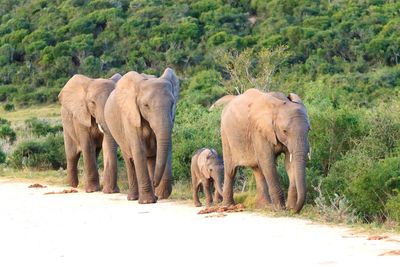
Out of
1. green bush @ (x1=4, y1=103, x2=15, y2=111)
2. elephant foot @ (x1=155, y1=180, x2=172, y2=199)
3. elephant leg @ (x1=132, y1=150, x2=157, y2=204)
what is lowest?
green bush @ (x1=4, y1=103, x2=15, y2=111)

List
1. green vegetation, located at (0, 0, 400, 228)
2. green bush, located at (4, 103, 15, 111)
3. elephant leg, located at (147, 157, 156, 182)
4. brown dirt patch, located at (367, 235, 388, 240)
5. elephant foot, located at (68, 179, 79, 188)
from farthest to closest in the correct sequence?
green bush, located at (4, 103, 15, 111) < green vegetation, located at (0, 0, 400, 228) < elephant foot, located at (68, 179, 79, 188) < elephant leg, located at (147, 157, 156, 182) < brown dirt patch, located at (367, 235, 388, 240)

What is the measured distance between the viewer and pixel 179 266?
857cm

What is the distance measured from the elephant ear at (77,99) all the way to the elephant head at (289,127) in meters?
5.65

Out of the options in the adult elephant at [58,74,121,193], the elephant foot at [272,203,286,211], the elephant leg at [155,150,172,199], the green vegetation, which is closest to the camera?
the elephant foot at [272,203,286,211]

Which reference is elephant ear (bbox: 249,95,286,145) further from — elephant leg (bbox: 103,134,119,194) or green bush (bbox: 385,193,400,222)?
elephant leg (bbox: 103,134,119,194)

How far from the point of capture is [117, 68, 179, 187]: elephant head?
14.3m

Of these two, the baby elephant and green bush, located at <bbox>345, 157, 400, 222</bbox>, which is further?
the baby elephant

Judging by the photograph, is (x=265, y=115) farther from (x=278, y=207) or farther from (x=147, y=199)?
(x=147, y=199)

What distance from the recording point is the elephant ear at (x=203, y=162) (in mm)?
14903

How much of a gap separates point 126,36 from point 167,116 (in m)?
43.1

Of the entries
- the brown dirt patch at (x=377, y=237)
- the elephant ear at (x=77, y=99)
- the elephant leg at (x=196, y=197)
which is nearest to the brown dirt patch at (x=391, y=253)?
the brown dirt patch at (x=377, y=237)

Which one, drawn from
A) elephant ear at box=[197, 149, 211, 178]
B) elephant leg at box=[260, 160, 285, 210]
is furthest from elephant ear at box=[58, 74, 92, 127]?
elephant leg at box=[260, 160, 285, 210]

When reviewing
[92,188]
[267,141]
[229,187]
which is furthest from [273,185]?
[92,188]

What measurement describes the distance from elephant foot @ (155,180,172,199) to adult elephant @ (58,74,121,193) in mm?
1776
